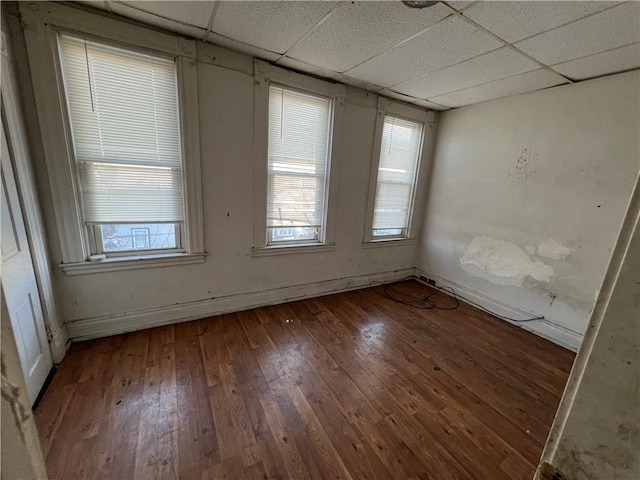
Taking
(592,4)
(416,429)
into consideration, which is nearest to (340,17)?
(592,4)

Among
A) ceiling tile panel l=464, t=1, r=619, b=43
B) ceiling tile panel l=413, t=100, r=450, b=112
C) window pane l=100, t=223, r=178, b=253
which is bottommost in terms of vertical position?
window pane l=100, t=223, r=178, b=253

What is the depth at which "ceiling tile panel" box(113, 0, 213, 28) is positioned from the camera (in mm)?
1716

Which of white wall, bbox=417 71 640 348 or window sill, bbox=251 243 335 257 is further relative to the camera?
window sill, bbox=251 243 335 257

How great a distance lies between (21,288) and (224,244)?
4.50ft

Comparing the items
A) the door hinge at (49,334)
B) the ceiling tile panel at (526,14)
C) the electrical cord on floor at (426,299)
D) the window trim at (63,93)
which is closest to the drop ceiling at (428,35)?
the ceiling tile panel at (526,14)

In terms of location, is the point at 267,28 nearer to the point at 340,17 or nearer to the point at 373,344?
the point at 340,17

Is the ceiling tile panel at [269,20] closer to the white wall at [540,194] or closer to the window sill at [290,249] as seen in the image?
the window sill at [290,249]

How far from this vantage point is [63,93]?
187cm

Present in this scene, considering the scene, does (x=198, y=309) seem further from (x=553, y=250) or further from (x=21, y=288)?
(x=553, y=250)

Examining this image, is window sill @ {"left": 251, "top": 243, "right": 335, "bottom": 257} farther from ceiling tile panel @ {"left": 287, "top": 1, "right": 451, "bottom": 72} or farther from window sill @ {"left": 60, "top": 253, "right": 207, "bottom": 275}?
ceiling tile panel @ {"left": 287, "top": 1, "right": 451, "bottom": 72}

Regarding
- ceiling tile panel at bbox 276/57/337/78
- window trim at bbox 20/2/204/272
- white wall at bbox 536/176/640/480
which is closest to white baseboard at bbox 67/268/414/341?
window trim at bbox 20/2/204/272

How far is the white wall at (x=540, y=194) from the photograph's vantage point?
91.4 inches

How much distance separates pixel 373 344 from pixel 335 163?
1.96m

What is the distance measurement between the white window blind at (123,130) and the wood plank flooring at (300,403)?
46.3 inches
